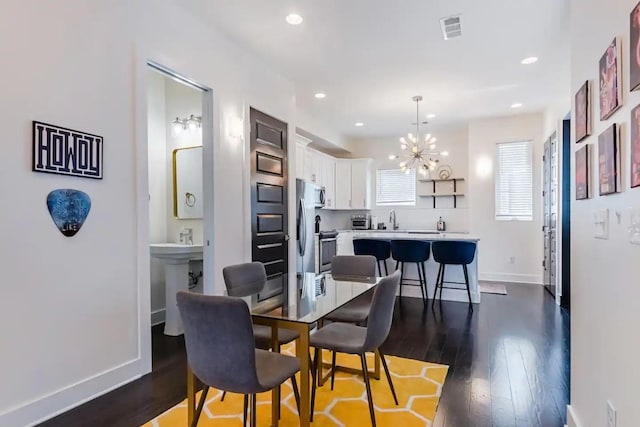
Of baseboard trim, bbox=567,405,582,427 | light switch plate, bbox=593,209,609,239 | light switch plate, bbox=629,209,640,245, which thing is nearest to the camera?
light switch plate, bbox=629,209,640,245

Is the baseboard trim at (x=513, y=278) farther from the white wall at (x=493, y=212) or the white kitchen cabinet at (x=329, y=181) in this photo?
the white kitchen cabinet at (x=329, y=181)

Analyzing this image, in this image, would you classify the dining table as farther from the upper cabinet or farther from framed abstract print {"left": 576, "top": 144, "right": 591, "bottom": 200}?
the upper cabinet

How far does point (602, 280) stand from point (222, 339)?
1.65 metres

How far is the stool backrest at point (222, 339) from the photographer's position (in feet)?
5.11

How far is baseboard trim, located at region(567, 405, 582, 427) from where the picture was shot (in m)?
1.90

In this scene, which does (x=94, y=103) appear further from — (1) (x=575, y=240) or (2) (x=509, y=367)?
(2) (x=509, y=367)

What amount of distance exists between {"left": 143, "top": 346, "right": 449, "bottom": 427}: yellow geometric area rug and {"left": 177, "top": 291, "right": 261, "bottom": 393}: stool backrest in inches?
26.1

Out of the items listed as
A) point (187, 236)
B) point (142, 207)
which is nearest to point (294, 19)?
point (142, 207)

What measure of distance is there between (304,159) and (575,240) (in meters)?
4.69

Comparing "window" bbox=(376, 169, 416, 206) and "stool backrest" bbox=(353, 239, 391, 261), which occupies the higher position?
"window" bbox=(376, 169, 416, 206)

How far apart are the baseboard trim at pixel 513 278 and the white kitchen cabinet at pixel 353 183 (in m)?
2.73

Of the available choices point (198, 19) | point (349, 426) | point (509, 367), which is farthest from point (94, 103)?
point (509, 367)

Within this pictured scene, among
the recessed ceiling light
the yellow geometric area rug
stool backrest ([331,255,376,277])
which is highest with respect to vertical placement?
the recessed ceiling light

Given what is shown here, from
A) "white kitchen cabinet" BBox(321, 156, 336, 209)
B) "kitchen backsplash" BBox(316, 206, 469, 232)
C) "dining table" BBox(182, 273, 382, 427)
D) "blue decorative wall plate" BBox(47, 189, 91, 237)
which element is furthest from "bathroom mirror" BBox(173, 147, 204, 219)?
"kitchen backsplash" BBox(316, 206, 469, 232)
